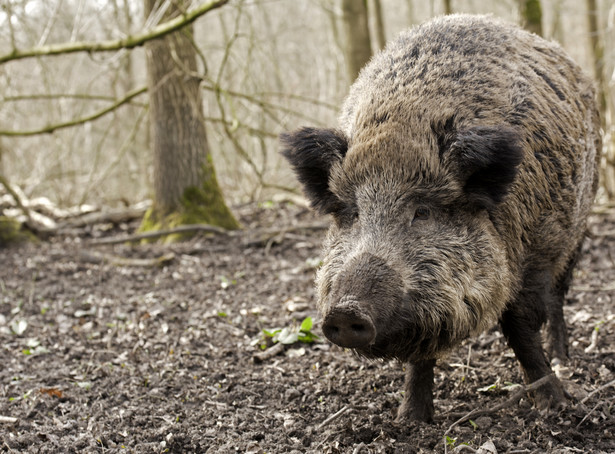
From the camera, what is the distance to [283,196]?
1035 cm

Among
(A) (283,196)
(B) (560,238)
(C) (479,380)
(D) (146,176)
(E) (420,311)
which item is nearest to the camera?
(E) (420,311)

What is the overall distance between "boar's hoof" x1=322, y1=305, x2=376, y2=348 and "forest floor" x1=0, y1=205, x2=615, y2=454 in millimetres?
801

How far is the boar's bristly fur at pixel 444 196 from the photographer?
10.1ft

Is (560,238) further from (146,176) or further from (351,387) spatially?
(146,176)

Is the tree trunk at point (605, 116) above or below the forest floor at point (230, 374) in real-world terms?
above

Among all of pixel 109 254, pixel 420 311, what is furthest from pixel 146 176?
pixel 420 311

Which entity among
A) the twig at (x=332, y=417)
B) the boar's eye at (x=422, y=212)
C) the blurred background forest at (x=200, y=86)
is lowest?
the twig at (x=332, y=417)

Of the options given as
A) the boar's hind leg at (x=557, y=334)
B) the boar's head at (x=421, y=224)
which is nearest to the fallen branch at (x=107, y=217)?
the boar's head at (x=421, y=224)

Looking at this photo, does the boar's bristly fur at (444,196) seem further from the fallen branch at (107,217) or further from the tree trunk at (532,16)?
the fallen branch at (107,217)

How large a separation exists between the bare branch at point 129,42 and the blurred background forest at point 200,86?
0.25 ft

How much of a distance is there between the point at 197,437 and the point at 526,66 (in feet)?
10.2

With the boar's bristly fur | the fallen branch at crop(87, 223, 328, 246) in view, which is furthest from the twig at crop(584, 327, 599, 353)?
the fallen branch at crop(87, 223, 328, 246)

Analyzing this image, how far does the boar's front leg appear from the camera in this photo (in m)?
3.69

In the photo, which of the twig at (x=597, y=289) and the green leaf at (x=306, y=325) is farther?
the twig at (x=597, y=289)
